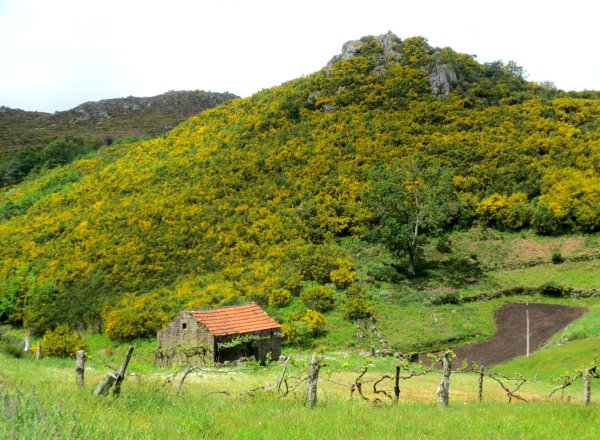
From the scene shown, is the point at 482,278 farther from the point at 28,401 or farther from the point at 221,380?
the point at 28,401

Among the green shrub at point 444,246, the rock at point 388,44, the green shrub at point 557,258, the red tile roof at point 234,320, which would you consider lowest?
the red tile roof at point 234,320

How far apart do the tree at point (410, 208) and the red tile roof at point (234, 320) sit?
1607cm

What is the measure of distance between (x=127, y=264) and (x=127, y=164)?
28429mm

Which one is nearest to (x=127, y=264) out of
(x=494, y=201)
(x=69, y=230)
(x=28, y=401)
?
(x=69, y=230)

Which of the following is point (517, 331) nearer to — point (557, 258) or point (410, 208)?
point (557, 258)

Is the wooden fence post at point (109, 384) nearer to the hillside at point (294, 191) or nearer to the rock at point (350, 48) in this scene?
the hillside at point (294, 191)

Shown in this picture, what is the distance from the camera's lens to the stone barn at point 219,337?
31.4m

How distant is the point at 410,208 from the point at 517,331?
16525mm

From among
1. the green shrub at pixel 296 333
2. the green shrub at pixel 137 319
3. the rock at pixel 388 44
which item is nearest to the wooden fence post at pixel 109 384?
the green shrub at pixel 296 333

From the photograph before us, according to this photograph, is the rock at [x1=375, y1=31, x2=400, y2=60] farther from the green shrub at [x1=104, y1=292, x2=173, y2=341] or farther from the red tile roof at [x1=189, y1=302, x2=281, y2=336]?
the red tile roof at [x1=189, y1=302, x2=281, y2=336]

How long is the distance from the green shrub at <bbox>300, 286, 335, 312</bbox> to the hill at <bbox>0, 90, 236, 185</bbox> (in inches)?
2575

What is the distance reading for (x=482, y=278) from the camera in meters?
46.8

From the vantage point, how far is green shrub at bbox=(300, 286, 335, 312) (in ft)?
132

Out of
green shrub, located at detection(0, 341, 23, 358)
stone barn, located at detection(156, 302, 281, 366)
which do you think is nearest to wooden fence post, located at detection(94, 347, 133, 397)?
green shrub, located at detection(0, 341, 23, 358)
